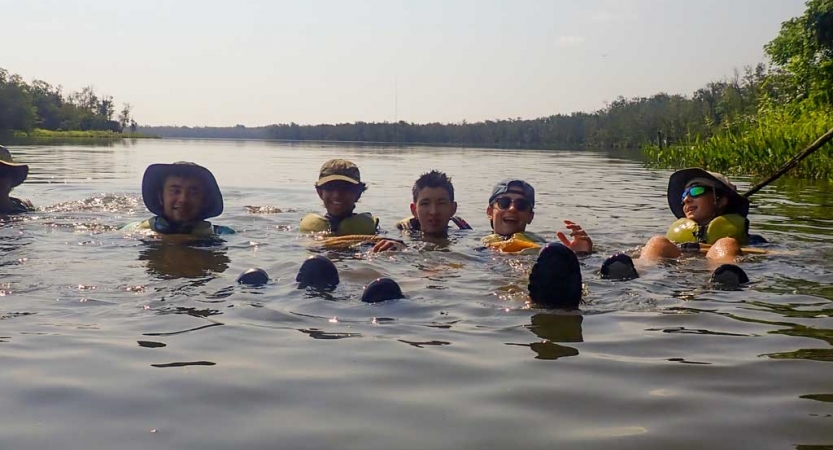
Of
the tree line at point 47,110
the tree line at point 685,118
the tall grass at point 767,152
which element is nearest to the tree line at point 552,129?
the tree line at point 685,118

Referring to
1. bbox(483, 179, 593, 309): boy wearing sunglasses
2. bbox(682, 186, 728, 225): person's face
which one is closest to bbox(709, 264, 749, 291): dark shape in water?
bbox(483, 179, 593, 309): boy wearing sunglasses

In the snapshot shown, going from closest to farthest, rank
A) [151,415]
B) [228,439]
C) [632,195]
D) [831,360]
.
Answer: [228,439]
[151,415]
[831,360]
[632,195]

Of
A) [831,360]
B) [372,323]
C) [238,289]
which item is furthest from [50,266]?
[831,360]

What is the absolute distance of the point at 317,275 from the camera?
4.45 metres

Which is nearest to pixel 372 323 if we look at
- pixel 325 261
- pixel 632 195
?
pixel 325 261

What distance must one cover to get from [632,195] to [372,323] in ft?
33.2

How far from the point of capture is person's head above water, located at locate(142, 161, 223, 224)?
7039 mm

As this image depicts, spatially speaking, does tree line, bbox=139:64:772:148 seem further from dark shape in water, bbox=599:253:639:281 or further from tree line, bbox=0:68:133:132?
dark shape in water, bbox=599:253:639:281

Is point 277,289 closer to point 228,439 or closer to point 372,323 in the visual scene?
point 372,323

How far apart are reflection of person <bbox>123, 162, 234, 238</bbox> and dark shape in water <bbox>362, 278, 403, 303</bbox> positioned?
3.30 m

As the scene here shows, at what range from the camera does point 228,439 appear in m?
2.25

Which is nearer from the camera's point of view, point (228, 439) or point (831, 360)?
point (228, 439)

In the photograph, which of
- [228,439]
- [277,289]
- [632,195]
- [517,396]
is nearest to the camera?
[228,439]

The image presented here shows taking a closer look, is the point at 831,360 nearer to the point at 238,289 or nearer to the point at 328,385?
the point at 328,385
